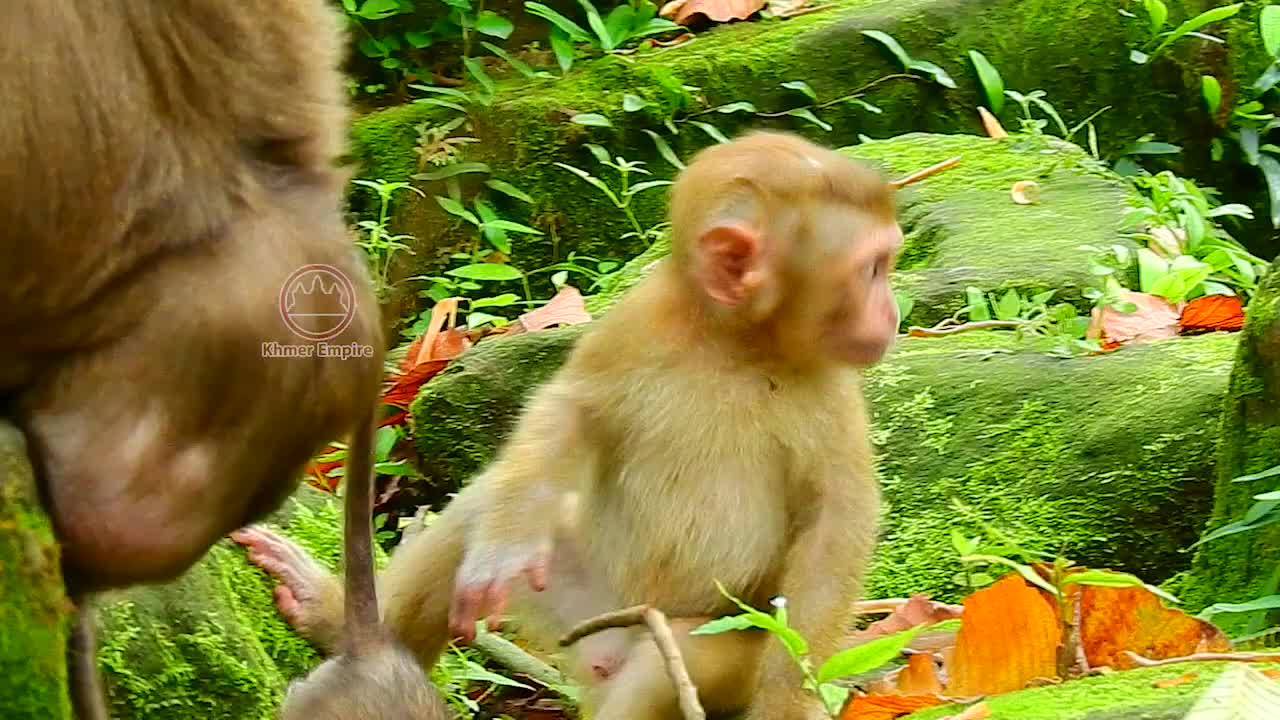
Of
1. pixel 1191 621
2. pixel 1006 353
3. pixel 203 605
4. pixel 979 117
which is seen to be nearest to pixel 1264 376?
pixel 1191 621

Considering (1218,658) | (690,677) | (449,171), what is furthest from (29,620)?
(449,171)

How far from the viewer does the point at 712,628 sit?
3262 millimetres

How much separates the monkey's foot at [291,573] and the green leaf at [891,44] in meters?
5.09

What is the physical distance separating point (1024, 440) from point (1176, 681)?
193 centimetres

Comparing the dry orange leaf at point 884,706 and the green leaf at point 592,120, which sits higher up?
the green leaf at point 592,120

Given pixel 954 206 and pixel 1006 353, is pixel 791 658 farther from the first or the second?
pixel 954 206

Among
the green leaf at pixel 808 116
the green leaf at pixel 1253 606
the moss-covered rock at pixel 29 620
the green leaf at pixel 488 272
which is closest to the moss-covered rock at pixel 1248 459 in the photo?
the green leaf at pixel 1253 606

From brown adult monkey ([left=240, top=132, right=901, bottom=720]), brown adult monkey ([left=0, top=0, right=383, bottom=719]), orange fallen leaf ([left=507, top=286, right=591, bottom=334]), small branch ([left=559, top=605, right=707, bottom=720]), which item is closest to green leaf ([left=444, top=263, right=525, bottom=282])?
orange fallen leaf ([left=507, top=286, right=591, bottom=334])

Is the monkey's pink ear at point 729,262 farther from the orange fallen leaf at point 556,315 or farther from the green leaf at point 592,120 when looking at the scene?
the green leaf at point 592,120

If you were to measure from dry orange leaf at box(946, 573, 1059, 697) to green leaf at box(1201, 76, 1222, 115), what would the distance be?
5773 mm

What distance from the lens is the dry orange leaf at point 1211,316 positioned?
18.1ft

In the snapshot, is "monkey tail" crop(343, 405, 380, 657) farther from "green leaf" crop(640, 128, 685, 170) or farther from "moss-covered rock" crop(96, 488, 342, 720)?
"green leaf" crop(640, 128, 685, 170)

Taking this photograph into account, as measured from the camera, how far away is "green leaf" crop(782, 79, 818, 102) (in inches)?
326

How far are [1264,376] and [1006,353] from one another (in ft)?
5.10
